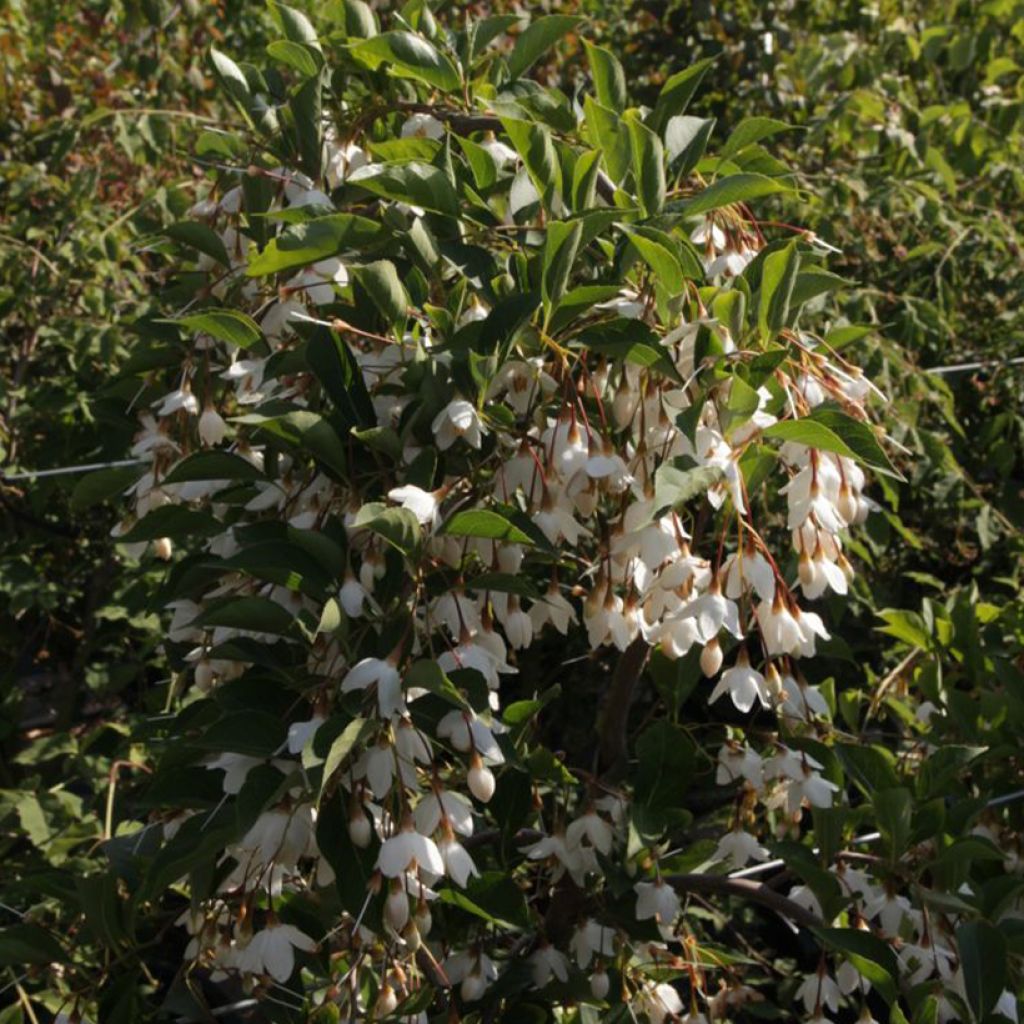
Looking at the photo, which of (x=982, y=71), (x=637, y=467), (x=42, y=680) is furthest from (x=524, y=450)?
(x=982, y=71)

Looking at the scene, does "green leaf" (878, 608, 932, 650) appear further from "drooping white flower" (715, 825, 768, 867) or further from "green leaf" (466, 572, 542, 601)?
"green leaf" (466, 572, 542, 601)

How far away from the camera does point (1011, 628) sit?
2.18 m

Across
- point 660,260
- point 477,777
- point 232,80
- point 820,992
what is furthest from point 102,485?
point 820,992

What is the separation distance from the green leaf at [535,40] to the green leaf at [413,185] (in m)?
0.34

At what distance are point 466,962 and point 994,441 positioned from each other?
1.77 m

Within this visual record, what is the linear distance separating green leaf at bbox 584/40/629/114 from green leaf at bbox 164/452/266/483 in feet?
1.96

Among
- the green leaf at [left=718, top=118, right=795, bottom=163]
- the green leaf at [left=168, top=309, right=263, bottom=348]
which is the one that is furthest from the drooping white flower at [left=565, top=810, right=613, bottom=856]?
the green leaf at [left=718, top=118, right=795, bottom=163]

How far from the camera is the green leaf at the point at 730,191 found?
1495 millimetres

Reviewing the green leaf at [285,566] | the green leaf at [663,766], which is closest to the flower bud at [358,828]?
the green leaf at [285,566]

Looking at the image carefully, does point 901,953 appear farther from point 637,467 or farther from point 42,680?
point 42,680

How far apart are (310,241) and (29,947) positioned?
0.94 meters

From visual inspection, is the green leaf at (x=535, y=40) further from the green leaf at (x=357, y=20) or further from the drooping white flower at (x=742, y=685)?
the drooping white flower at (x=742, y=685)

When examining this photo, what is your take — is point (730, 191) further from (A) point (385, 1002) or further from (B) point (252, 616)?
(A) point (385, 1002)

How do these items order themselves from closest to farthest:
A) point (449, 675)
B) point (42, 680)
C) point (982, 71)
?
1. point (449, 675)
2. point (42, 680)
3. point (982, 71)
